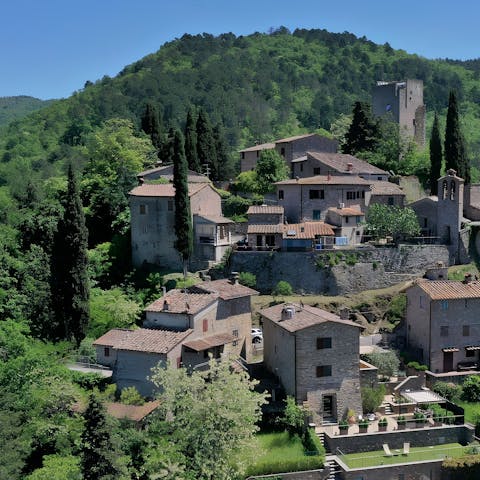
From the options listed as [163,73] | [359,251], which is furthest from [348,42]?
[359,251]

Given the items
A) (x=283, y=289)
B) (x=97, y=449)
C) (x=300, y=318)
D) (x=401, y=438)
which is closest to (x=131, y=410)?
(x=97, y=449)

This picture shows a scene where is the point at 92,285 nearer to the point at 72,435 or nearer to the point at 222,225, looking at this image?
the point at 222,225

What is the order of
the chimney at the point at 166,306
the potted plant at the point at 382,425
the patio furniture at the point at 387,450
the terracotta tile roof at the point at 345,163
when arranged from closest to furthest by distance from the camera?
the patio furniture at the point at 387,450 < the potted plant at the point at 382,425 < the chimney at the point at 166,306 < the terracotta tile roof at the point at 345,163

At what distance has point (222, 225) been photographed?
183 feet

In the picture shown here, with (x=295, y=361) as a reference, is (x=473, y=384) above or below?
below

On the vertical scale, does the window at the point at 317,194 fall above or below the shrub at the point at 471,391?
above

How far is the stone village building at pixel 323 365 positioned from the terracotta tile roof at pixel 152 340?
6.57 meters

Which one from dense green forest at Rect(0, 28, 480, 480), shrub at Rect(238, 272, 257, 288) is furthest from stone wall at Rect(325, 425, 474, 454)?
shrub at Rect(238, 272, 257, 288)

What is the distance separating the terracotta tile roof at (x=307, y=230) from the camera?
179ft

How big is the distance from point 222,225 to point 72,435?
80.3ft

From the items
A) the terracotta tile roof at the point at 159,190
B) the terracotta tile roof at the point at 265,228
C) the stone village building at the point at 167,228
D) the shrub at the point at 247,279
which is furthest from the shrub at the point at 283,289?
A: the terracotta tile roof at the point at 159,190

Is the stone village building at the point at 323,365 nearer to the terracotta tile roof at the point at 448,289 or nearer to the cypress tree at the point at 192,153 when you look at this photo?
the terracotta tile roof at the point at 448,289

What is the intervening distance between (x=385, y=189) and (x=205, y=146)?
2141cm

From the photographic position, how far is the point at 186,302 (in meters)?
43.4
